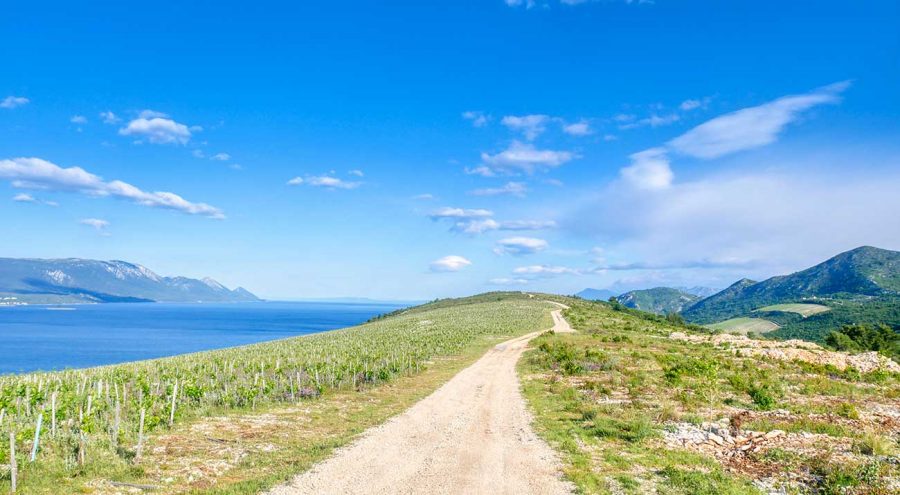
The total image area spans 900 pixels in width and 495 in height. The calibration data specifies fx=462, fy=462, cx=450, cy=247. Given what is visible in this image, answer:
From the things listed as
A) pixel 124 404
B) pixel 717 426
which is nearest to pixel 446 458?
pixel 717 426

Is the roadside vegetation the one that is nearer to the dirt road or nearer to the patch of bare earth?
the dirt road

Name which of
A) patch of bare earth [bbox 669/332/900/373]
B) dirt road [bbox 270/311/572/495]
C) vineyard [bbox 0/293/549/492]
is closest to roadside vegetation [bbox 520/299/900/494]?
dirt road [bbox 270/311/572/495]

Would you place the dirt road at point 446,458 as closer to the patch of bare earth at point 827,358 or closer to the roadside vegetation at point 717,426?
the roadside vegetation at point 717,426

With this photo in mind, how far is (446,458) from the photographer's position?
16516 mm

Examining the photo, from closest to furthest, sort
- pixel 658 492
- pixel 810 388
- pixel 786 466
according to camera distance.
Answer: pixel 658 492, pixel 786 466, pixel 810 388

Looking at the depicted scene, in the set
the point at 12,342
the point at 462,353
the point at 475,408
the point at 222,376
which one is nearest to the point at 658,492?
the point at 475,408

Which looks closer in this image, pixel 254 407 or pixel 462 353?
pixel 254 407

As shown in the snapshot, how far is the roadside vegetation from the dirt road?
1213 millimetres

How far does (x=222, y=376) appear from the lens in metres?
34.7

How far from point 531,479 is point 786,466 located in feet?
28.8

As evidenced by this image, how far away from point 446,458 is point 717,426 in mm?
12518

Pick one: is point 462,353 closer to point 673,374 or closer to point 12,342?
point 673,374

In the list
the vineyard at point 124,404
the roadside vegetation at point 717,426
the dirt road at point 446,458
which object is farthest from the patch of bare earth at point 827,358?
the dirt road at point 446,458

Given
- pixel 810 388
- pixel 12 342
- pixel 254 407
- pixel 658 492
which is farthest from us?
pixel 12 342
